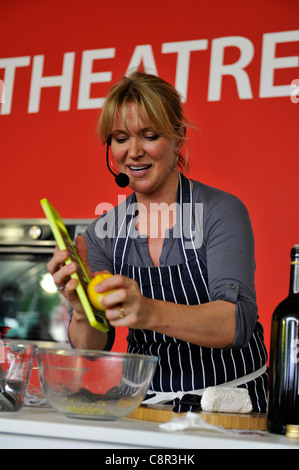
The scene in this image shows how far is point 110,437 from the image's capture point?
81 cm

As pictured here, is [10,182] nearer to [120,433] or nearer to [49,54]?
[49,54]

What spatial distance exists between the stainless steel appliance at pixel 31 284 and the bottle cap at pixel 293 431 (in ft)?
6.00

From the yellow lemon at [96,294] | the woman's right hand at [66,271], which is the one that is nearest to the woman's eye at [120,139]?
the woman's right hand at [66,271]

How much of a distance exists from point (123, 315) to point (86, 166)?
194 centimetres

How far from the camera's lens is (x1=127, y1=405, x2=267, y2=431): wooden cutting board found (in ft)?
3.13

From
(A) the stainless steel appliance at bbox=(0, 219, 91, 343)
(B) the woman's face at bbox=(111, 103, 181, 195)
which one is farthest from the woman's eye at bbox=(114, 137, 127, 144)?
(A) the stainless steel appliance at bbox=(0, 219, 91, 343)

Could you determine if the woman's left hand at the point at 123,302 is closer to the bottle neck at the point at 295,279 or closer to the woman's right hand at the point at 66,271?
the woman's right hand at the point at 66,271

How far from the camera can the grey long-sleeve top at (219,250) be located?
1265 mm

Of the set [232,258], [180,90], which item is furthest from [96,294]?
[180,90]

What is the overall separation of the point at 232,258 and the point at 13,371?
1.82 feet

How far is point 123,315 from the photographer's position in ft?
3.22

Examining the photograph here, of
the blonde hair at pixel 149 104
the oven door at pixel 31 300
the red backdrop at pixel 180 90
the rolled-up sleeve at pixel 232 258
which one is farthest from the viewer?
the oven door at pixel 31 300

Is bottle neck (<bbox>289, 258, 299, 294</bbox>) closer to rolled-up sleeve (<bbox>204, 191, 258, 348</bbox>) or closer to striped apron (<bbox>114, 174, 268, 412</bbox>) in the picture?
rolled-up sleeve (<bbox>204, 191, 258, 348</bbox>)

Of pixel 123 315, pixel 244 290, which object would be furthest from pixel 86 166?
pixel 123 315
